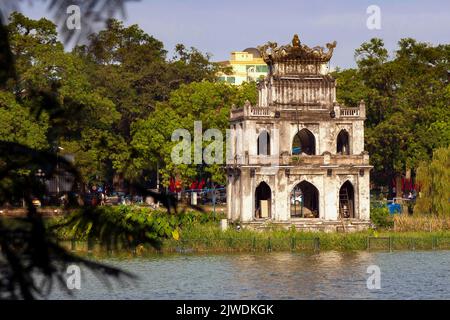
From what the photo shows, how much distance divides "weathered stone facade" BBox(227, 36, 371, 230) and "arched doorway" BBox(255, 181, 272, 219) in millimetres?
15

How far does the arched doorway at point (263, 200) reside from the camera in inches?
2293

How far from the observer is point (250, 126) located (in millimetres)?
57625

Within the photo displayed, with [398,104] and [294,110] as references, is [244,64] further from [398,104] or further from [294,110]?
[294,110]

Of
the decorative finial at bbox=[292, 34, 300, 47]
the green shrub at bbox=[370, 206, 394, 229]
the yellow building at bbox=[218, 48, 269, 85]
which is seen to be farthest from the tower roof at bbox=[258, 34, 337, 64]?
the yellow building at bbox=[218, 48, 269, 85]

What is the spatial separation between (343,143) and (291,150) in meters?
3.60

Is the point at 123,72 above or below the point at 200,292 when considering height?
above

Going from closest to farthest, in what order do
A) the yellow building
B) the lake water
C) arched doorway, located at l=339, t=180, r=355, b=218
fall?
the lake water → arched doorway, located at l=339, t=180, r=355, b=218 → the yellow building

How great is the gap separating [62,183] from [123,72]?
76.2m

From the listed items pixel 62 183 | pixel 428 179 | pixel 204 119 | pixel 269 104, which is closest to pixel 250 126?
pixel 269 104

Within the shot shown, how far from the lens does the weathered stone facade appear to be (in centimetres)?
5731

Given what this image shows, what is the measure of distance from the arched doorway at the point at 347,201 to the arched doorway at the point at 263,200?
12.0 ft

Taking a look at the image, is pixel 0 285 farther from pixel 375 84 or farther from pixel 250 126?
pixel 375 84

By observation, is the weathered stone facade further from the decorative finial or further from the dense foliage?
the dense foliage

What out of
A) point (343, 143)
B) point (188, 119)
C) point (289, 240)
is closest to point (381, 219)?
point (343, 143)
